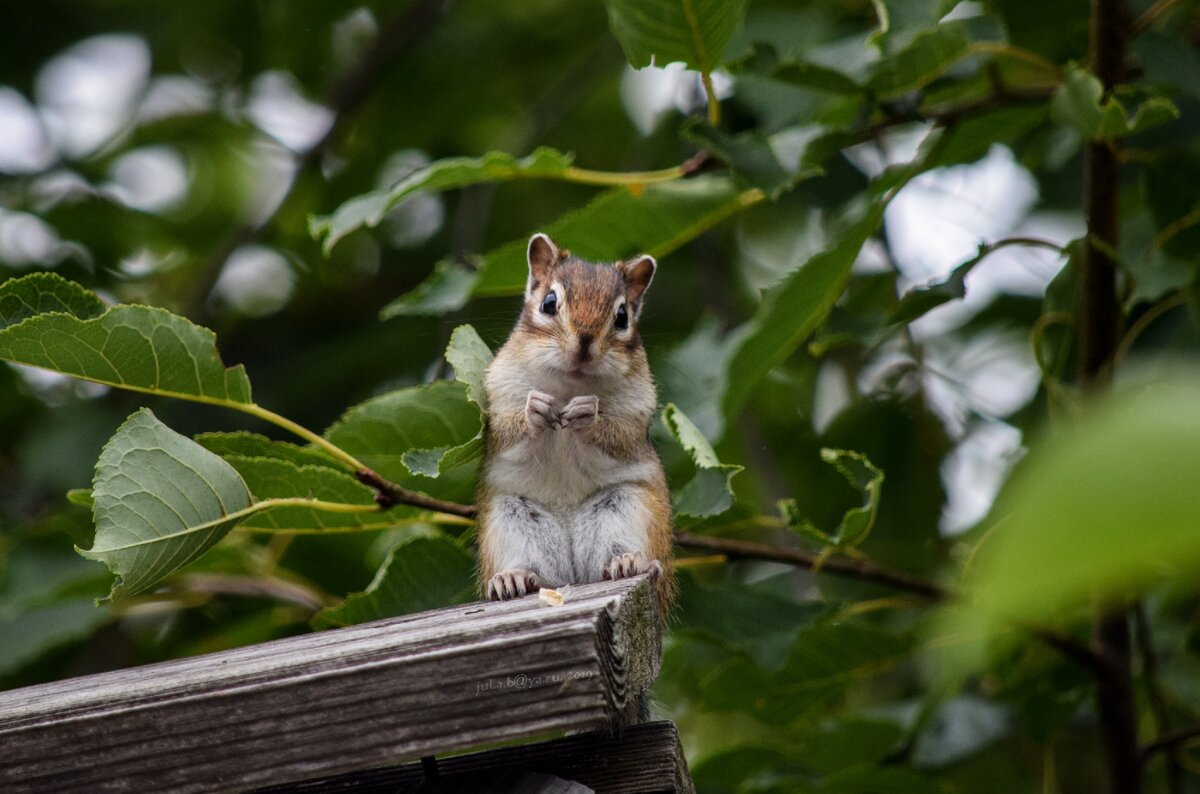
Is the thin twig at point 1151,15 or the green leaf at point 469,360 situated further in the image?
the thin twig at point 1151,15

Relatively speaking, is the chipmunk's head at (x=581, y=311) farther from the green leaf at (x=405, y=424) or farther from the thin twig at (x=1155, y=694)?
the thin twig at (x=1155, y=694)

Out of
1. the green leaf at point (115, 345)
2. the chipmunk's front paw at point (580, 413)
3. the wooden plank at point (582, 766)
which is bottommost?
the wooden plank at point (582, 766)

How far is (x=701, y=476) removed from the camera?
9.78 feet

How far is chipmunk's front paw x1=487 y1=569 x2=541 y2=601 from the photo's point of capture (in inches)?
108

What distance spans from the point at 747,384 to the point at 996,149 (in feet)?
5.72

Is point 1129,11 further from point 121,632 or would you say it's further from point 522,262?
point 121,632

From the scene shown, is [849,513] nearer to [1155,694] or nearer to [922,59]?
[922,59]

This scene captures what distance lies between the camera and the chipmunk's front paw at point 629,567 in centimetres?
263

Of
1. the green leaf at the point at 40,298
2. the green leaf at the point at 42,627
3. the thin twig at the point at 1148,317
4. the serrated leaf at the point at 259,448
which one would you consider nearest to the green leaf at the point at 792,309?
the thin twig at the point at 1148,317

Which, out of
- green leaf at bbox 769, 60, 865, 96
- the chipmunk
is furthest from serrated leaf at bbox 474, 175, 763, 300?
green leaf at bbox 769, 60, 865, 96

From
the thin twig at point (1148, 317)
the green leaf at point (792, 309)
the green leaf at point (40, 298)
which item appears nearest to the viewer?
the green leaf at point (40, 298)

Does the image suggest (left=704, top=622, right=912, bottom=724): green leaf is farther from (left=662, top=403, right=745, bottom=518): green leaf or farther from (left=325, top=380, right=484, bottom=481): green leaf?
(left=325, top=380, right=484, bottom=481): green leaf

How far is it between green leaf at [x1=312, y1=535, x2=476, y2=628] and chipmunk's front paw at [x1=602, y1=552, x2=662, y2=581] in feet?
1.70

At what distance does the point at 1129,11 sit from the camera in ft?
12.3
